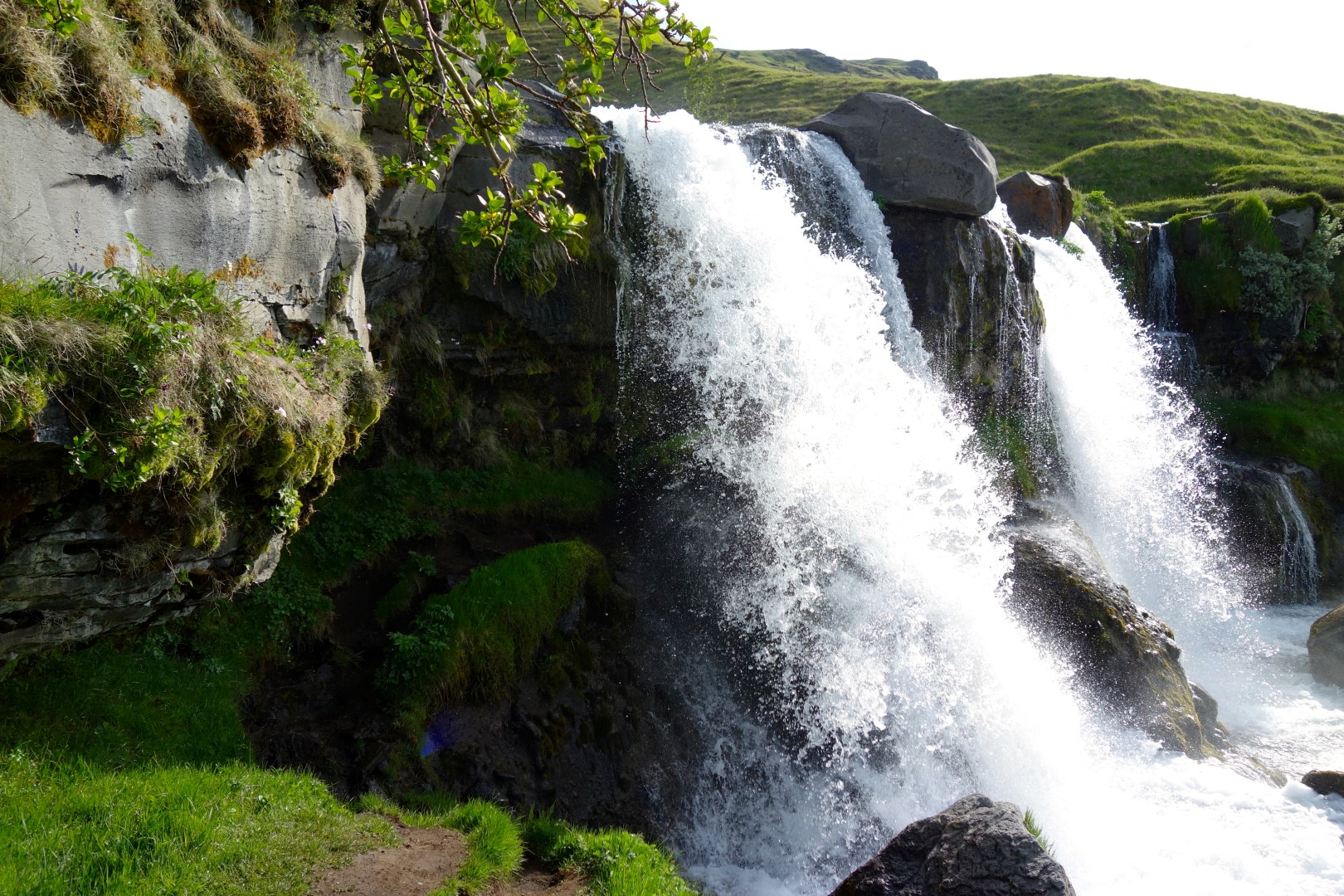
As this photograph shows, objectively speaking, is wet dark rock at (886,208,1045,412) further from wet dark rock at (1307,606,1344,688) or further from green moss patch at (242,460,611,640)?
green moss patch at (242,460,611,640)

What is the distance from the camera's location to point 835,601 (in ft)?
32.9

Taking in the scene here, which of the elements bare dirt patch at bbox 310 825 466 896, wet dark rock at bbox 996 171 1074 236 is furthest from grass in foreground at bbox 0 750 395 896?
wet dark rock at bbox 996 171 1074 236

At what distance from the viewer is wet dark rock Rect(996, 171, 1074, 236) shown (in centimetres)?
2006

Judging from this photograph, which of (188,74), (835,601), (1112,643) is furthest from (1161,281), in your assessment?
(188,74)

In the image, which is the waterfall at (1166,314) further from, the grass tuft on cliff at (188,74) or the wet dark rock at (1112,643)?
the grass tuft on cliff at (188,74)

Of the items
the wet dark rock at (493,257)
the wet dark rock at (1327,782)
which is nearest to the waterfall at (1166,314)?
the wet dark rock at (1327,782)

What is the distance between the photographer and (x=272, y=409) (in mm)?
5250

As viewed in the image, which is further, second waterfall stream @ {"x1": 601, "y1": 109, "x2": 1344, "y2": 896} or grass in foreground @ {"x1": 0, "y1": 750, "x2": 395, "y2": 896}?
second waterfall stream @ {"x1": 601, "y1": 109, "x2": 1344, "y2": 896}

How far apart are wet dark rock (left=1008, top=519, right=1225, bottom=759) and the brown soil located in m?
7.93

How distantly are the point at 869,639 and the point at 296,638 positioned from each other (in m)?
6.56

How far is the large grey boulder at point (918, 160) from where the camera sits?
15805 millimetres

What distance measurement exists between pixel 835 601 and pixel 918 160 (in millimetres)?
10060

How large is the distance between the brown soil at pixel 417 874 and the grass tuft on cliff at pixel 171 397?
237 centimetres

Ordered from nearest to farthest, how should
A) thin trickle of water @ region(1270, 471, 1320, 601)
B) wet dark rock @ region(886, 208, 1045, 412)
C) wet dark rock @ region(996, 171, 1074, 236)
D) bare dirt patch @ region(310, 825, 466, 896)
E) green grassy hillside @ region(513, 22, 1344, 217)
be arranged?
bare dirt patch @ region(310, 825, 466, 896)
wet dark rock @ region(886, 208, 1045, 412)
thin trickle of water @ region(1270, 471, 1320, 601)
wet dark rock @ region(996, 171, 1074, 236)
green grassy hillside @ region(513, 22, 1344, 217)
